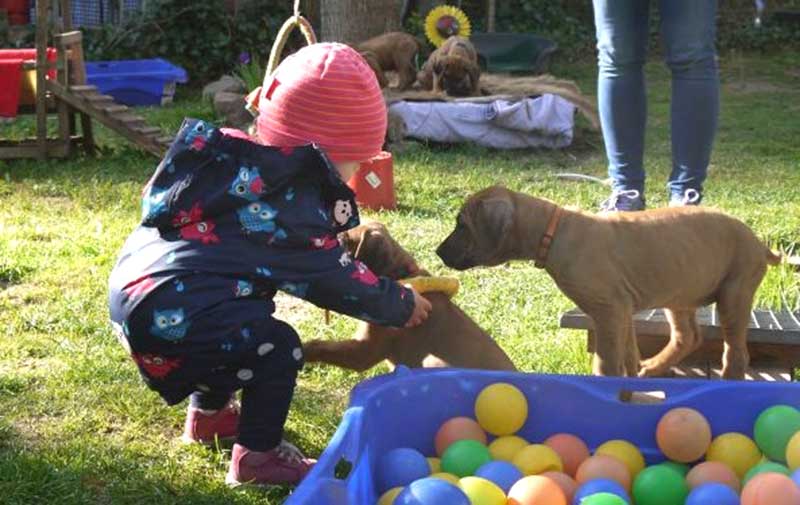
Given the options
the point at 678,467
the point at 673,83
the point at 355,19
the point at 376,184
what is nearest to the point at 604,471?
the point at 678,467

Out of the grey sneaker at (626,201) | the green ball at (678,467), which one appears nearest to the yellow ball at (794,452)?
the green ball at (678,467)

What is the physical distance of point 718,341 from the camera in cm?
412

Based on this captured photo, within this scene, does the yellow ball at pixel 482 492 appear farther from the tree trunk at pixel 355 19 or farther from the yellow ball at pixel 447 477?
the tree trunk at pixel 355 19

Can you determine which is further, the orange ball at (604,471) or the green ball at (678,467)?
the green ball at (678,467)

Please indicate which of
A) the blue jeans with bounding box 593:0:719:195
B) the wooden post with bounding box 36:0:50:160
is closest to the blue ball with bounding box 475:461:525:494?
the blue jeans with bounding box 593:0:719:195

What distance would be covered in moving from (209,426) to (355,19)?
348 inches

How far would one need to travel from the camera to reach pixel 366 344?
374 centimetres

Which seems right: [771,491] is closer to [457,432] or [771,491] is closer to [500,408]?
[500,408]

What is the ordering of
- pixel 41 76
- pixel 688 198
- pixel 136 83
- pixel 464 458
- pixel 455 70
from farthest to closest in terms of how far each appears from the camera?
1. pixel 136 83
2. pixel 455 70
3. pixel 41 76
4. pixel 688 198
5. pixel 464 458

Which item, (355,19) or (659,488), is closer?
(659,488)

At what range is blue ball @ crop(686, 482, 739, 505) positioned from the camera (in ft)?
9.34

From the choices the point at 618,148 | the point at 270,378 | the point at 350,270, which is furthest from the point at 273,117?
the point at 618,148

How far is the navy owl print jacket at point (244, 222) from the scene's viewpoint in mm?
3072

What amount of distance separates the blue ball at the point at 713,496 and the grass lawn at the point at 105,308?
109 cm
